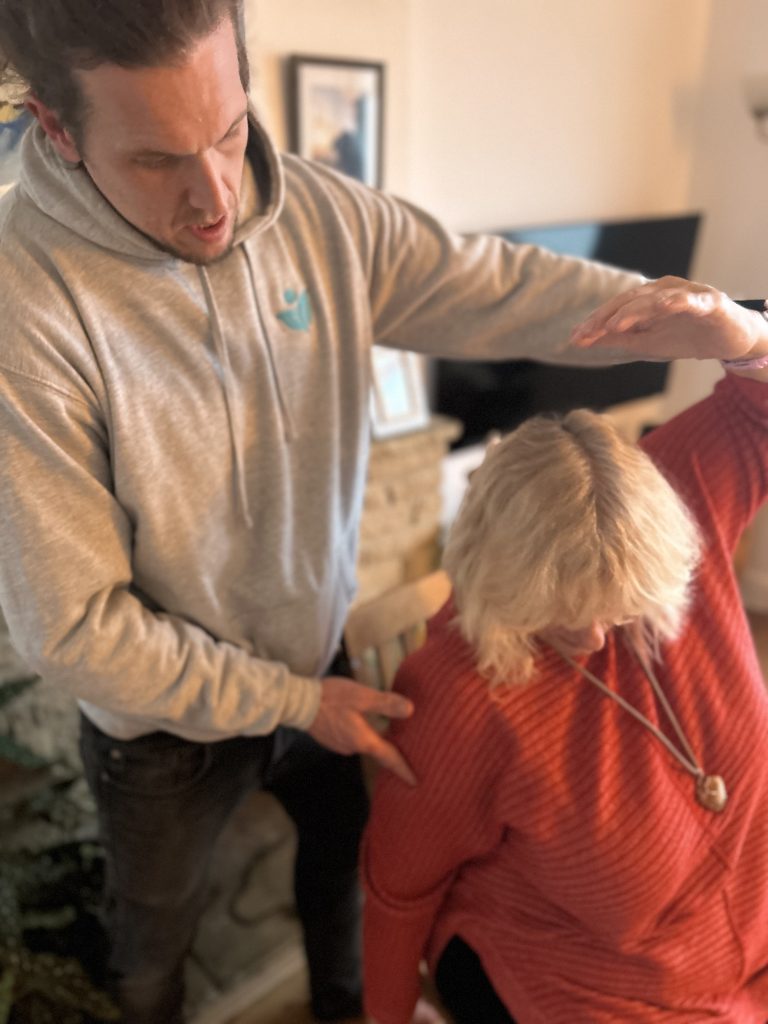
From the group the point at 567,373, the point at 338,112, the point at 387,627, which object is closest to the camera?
the point at 387,627

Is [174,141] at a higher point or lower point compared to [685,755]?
higher

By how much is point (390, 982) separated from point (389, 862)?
6.9 inches

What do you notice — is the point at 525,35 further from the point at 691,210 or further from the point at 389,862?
the point at 389,862

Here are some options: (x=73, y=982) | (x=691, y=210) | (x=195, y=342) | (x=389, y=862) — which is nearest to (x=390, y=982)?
(x=389, y=862)

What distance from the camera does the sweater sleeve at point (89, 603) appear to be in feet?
2.32

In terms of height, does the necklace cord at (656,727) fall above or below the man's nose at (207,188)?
below

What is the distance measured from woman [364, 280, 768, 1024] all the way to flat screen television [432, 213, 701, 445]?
1.49m

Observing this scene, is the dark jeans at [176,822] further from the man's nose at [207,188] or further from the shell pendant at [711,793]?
the man's nose at [207,188]

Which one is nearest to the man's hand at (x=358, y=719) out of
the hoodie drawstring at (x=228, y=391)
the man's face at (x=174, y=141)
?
the hoodie drawstring at (x=228, y=391)

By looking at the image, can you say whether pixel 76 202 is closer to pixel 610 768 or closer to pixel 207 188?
pixel 207 188

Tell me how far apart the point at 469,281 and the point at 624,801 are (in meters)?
0.61

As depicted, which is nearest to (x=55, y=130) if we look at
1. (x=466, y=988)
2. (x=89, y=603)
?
(x=89, y=603)

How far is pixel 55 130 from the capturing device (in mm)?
641

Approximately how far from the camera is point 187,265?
0.79 m
